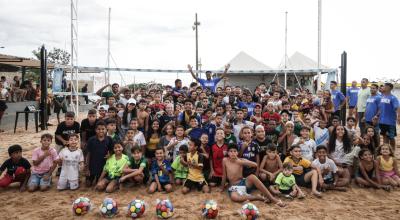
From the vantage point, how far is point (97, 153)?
5680 mm

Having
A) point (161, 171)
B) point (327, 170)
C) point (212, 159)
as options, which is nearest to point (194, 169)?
point (212, 159)

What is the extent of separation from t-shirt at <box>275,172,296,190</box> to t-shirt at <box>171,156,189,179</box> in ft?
5.08

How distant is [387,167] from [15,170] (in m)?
6.29

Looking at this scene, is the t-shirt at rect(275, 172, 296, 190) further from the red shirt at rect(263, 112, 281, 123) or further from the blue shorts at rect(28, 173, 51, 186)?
the blue shorts at rect(28, 173, 51, 186)

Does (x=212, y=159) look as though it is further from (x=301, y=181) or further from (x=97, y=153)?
(x=97, y=153)

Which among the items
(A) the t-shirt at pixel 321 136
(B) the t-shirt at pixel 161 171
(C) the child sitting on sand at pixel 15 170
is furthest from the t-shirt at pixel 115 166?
(A) the t-shirt at pixel 321 136

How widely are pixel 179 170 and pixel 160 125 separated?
138 cm

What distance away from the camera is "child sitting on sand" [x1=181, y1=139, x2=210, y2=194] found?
5449mm

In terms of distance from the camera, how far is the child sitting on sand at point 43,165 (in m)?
5.54

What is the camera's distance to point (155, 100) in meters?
8.04

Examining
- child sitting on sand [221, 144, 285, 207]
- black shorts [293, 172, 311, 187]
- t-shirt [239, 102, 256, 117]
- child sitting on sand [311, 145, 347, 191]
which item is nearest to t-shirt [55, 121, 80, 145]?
child sitting on sand [221, 144, 285, 207]

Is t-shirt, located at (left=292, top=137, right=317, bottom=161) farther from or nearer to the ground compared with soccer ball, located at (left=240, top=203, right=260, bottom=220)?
farther from the ground

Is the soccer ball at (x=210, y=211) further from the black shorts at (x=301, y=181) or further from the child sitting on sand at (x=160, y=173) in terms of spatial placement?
the black shorts at (x=301, y=181)

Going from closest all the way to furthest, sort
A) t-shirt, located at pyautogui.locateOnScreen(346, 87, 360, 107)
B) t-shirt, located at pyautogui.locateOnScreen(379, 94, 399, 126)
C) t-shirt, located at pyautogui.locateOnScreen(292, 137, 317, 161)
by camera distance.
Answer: t-shirt, located at pyautogui.locateOnScreen(292, 137, 317, 161) < t-shirt, located at pyautogui.locateOnScreen(379, 94, 399, 126) < t-shirt, located at pyautogui.locateOnScreen(346, 87, 360, 107)
